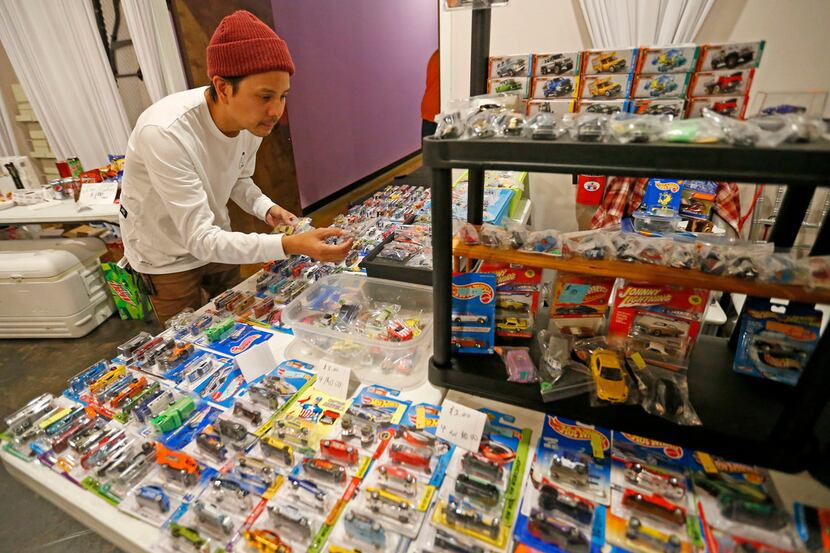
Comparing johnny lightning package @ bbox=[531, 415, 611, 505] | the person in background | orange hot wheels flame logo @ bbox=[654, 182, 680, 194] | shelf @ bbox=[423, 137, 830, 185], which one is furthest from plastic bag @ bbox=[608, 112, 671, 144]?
the person in background

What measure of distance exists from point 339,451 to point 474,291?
515 millimetres

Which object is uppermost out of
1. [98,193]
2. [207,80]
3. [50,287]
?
[207,80]

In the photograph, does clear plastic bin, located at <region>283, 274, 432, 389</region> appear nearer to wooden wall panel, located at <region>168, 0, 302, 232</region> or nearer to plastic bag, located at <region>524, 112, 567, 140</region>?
plastic bag, located at <region>524, 112, 567, 140</region>

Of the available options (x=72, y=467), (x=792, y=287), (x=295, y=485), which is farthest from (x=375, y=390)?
(x=792, y=287)

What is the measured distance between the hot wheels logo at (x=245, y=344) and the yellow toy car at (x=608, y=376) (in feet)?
3.58

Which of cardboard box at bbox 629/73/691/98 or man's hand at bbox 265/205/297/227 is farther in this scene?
man's hand at bbox 265/205/297/227

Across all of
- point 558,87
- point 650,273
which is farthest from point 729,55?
point 650,273

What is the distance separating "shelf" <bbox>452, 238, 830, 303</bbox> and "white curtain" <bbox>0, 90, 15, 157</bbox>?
5.58 meters

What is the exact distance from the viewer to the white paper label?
1.22 metres

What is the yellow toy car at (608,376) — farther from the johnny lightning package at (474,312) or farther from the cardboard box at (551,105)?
the cardboard box at (551,105)

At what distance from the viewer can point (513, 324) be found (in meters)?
1.18

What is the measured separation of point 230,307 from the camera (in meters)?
1.61

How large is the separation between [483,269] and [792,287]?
626 mm

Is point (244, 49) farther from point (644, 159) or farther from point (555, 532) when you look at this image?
point (555, 532)
